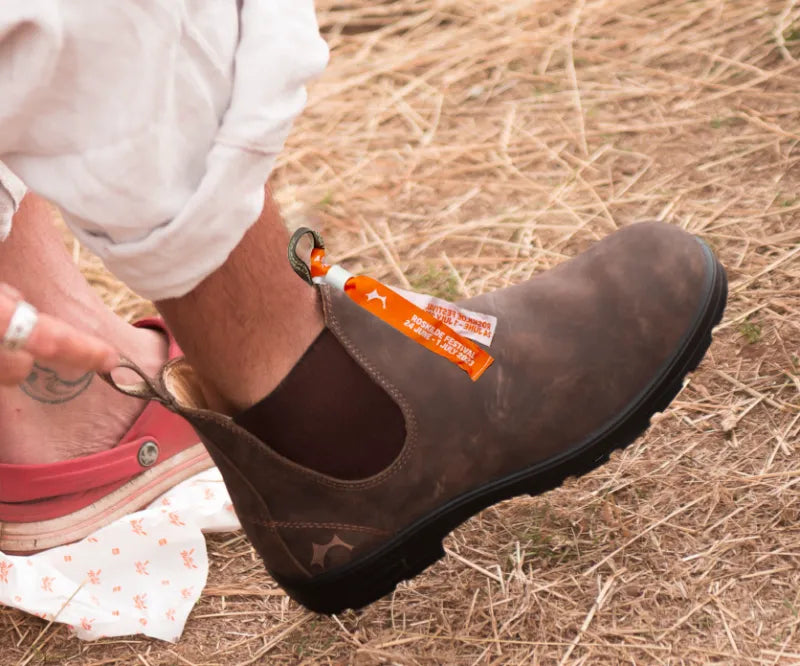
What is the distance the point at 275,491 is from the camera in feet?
2.92

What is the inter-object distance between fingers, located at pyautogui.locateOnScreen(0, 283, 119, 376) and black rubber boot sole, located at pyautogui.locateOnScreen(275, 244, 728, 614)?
0.39 m

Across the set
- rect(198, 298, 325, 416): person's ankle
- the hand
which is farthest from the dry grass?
the hand

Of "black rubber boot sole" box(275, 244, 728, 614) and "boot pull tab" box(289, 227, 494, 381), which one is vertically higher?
"boot pull tab" box(289, 227, 494, 381)

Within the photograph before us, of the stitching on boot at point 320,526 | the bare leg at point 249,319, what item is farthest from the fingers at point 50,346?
the stitching on boot at point 320,526

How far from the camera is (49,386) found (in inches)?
43.9

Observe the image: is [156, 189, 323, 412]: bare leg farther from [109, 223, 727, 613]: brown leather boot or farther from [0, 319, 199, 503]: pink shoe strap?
[0, 319, 199, 503]: pink shoe strap

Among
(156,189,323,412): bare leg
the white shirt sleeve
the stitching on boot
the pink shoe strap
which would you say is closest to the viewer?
the white shirt sleeve

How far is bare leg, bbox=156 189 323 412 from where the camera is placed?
786 millimetres

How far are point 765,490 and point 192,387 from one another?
597mm

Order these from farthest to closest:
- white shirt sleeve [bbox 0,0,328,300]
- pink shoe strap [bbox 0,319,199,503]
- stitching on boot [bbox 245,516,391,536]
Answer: pink shoe strap [bbox 0,319,199,503], stitching on boot [bbox 245,516,391,536], white shirt sleeve [bbox 0,0,328,300]

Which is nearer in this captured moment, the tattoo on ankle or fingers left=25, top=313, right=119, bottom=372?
fingers left=25, top=313, right=119, bottom=372

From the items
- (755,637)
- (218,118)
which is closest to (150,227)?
(218,118)

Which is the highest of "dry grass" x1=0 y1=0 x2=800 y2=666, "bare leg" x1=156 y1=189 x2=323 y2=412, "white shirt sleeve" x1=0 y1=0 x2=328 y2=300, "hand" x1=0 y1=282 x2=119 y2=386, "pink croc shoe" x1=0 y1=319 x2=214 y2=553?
"white shirt sleeve" x1=0 y1=0 x2=328 y2=300

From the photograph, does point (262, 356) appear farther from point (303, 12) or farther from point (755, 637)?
point (755, 637)
